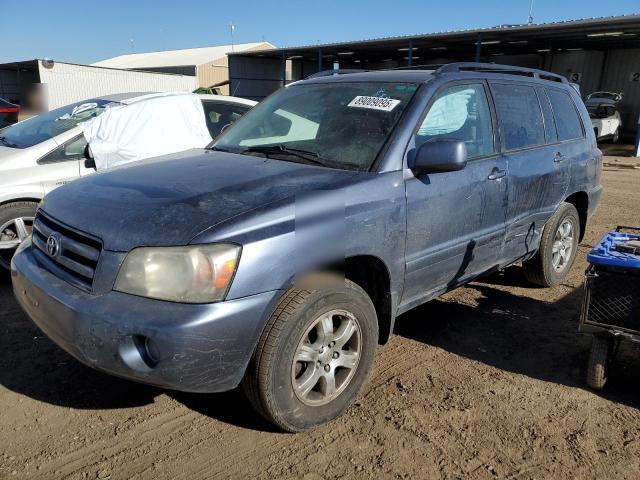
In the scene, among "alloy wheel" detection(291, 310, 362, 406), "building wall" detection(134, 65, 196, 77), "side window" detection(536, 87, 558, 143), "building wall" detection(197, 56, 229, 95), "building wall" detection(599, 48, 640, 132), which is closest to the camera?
"alloy wheel" detection(291, 310, 362, 406)

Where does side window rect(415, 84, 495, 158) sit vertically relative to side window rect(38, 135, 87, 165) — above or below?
above

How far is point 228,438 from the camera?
268 cm

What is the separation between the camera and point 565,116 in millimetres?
4738

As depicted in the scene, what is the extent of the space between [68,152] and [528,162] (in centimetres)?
423

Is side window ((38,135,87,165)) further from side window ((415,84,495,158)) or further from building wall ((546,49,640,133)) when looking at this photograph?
building wall ((546,49,640,133))

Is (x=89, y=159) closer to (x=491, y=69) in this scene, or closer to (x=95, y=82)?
(x=491, y=69)

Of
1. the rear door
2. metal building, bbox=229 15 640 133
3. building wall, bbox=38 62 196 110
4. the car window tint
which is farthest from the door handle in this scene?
building wall, bbox=38 62 196 110

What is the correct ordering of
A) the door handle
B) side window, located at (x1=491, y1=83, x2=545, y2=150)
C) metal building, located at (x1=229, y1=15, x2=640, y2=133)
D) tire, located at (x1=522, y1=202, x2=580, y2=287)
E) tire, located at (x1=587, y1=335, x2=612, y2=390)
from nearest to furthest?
tire, located at (x1=587, y1=335, x2=612, y2=390)
the door handle
side window, located at (x1=491, y1=83, x2=545, y2=150)
tire, located at (x1=522, y1=202, x2=580, y2=287)
metal building, located at (x1=229, y1=15, x2=640, y2=133)

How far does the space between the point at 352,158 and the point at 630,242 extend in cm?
183

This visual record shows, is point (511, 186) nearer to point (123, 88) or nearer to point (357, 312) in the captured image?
point (357, 312)

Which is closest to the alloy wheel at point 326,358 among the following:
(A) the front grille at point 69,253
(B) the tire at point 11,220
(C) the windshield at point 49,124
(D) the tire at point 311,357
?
(D) the tire at point 311,357

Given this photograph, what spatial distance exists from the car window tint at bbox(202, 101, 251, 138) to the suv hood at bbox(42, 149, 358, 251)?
3.00m

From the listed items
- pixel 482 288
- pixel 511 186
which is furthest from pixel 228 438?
pixel 482 288

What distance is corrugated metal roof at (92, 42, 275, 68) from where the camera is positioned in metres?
46.6
